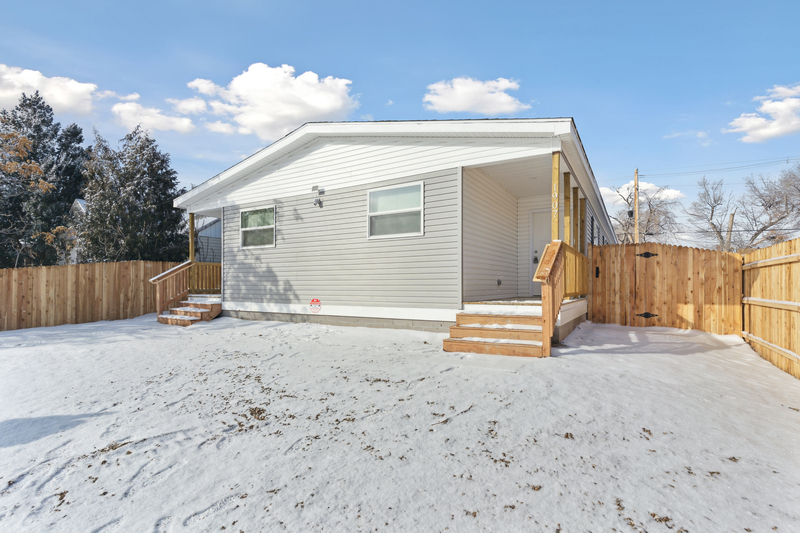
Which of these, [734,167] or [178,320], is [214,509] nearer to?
[178,320]

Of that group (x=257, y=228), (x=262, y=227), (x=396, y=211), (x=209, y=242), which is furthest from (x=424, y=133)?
(x=209, y=242)

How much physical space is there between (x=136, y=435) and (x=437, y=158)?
5.81m

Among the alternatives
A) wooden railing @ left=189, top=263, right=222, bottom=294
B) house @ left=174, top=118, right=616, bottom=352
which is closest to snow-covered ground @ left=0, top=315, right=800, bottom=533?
house @ left=174, top=118, right=616, bottom=352

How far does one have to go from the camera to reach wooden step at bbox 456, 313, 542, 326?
5352 mm

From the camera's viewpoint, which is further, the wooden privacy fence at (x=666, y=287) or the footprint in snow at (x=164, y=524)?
the wooden privacy fence at (x=666, y=287)

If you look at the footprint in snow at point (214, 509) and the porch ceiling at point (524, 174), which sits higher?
the porch ceiling at point (524, 174)

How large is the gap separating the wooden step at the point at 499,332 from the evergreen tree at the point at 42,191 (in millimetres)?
17230

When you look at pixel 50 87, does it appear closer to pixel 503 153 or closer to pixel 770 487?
pixel 503 153

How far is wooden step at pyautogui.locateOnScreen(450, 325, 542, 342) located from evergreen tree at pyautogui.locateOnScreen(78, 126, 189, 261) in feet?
44.0

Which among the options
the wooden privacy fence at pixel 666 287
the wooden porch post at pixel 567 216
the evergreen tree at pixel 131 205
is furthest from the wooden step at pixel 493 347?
the evergreen tree at pixel 131 205

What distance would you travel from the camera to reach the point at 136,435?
10.9ft

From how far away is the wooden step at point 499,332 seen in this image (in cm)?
503

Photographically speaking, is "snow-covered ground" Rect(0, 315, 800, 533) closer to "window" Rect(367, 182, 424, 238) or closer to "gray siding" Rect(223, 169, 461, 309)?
"gray siding" Rect(223, 169, 461, 309)

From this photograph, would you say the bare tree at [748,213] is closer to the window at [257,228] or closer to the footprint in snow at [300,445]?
the window at [257,228]
